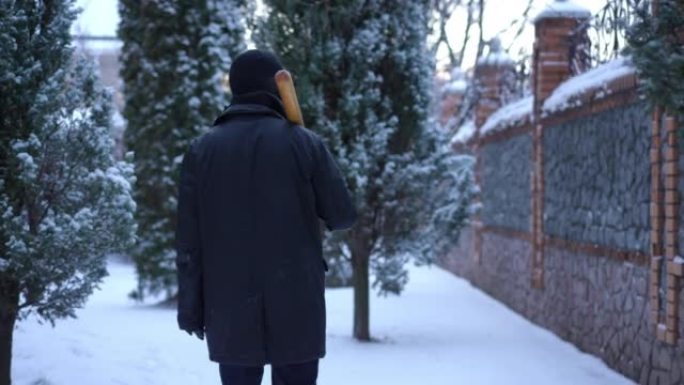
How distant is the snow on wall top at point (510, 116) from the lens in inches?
466

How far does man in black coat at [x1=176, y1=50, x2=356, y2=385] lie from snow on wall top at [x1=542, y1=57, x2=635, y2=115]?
407 cm

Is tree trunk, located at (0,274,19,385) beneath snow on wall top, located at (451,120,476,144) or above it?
beneath

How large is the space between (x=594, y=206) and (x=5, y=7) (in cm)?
523

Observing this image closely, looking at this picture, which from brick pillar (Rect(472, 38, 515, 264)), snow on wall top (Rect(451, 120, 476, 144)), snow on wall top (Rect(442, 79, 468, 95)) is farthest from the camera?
snow on wall top (Rect(442, 79, 468, 95))

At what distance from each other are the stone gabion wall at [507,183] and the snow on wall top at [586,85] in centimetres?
150

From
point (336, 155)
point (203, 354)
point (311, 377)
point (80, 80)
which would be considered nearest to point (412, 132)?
point (336, 155)

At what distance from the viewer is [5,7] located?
538 cm

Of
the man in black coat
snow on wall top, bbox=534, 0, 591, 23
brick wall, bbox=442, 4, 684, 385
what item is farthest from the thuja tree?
snow on wall top, bbox=534, 0, 591, 23

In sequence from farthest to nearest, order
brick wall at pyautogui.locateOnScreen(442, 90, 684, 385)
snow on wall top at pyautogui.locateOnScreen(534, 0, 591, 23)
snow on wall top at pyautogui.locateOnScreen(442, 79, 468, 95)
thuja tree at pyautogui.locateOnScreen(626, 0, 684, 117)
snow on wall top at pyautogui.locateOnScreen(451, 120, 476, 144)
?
snow on wall top at pyautogui.locateOnScreen(442, 79, 468, 95) → snow on wall top at pyautogui.locateOnScreen(451, 120, 476, 144) → snow on wall top at pyautogui.locateOnScreen(534, 0, 591, 23) → brick wall at pyautogui.locateOnScreen(442, 90, 684, 385) → thuja tree at pyautogui.locateOnScreen(626, 0, 684, 117)

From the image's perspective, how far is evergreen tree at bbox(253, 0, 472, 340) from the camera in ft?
29.3

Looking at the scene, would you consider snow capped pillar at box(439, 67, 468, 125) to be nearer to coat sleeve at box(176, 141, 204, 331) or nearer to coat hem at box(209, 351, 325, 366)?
coat sleeve at box(176, 141, 204, 331)

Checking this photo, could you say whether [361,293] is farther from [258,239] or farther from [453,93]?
[453,93]

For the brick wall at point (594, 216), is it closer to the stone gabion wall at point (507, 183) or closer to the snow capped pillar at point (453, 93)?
the stone gabion wall at point (507, 183)

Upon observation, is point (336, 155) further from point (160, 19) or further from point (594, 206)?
point (160, 19)
